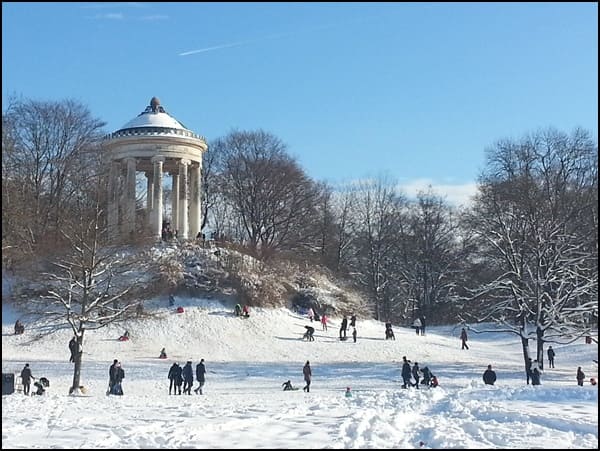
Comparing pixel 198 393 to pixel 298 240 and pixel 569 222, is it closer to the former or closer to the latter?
pixel 569 222

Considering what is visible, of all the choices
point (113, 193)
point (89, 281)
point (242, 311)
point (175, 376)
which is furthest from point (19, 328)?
point (113, 193)

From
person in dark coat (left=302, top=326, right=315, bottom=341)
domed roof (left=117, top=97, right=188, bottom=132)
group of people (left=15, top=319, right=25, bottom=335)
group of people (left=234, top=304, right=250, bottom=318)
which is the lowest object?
person in dark coat (left=302, top=326, right=315, bottom=341)

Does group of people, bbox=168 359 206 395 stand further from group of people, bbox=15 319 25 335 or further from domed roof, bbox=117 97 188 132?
domed roof, bbox=117 97 188 132

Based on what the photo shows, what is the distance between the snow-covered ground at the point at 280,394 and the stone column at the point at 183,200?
9.54 meters

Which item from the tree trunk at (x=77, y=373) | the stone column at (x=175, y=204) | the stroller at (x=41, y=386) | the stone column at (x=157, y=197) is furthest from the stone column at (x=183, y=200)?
the stroller at (x=41, y=386)

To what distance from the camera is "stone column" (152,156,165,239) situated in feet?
145

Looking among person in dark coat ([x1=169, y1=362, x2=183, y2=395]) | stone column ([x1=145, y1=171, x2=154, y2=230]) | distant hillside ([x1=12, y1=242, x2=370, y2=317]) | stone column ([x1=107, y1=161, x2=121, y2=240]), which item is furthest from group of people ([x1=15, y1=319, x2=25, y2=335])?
stone column ([x1=145, y1=171, x2=154, y2=230])

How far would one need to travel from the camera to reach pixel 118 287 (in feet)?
117

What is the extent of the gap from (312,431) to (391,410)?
3.69 m

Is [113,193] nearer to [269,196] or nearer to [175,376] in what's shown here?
[269,196]

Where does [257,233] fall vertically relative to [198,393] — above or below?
above

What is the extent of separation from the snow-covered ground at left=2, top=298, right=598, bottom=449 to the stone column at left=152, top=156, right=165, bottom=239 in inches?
336

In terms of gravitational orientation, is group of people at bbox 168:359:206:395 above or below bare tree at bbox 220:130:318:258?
below

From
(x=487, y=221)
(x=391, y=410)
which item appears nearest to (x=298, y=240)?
(x=487, y=221)
